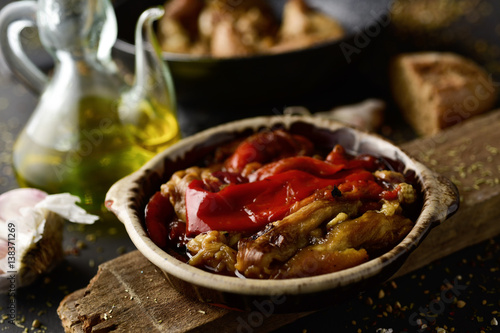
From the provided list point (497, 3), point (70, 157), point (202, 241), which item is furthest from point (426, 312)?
point (497, 3)

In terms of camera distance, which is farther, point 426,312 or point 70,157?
point 70,157

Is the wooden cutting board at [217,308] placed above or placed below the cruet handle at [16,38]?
below

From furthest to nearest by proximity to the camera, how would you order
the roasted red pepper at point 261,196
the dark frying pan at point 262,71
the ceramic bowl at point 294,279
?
1. the dark frying pan at point 262,71
2. the roasted red pepper at point 261,196
3. the ceramic bowl at point 294,279

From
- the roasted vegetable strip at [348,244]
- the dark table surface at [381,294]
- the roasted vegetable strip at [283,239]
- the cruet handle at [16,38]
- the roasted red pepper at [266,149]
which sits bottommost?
the dark table surface at [381,294]

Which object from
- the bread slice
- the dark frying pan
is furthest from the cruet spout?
the bread slice

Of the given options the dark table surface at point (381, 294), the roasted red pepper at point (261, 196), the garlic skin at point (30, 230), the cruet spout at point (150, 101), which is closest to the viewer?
the roasted red pepper at point (261, 196)

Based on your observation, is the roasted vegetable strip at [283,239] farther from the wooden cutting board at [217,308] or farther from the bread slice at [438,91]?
the bread slice at [438,91]

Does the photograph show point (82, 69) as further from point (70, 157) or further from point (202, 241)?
point (202, 241)

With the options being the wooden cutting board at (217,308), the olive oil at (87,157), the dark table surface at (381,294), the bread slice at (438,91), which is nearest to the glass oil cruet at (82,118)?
the olive oil at (87,157)

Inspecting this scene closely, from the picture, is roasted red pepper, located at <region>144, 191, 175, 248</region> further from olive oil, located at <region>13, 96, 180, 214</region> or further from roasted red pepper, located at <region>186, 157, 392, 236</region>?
olive oil, located at <region>13, 96, 180, 214</region>
